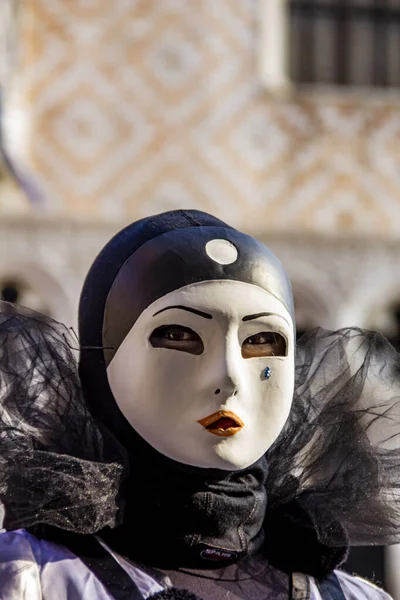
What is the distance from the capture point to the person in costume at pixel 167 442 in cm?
140

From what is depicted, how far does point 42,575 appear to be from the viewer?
1.37 metres

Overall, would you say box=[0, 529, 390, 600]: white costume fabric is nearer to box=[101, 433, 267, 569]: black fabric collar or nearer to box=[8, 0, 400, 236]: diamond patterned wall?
box=[101, 433, 267, 569]: black fabric collar

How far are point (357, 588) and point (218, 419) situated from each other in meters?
0.33

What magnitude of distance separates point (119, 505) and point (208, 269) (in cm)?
30

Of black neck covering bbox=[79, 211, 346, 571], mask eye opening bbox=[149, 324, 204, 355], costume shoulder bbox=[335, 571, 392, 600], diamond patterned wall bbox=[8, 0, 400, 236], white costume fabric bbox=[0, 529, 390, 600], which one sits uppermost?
diamond patterned wall bbox=[8, 0, 400, 236]

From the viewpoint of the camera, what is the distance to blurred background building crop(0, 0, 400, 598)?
611cm

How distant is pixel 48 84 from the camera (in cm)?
634

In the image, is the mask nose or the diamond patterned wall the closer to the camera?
the mask nose

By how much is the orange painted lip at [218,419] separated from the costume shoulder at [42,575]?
8.6 inches

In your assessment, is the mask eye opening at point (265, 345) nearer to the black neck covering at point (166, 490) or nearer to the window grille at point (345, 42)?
the black neck covering at point (166, 490)

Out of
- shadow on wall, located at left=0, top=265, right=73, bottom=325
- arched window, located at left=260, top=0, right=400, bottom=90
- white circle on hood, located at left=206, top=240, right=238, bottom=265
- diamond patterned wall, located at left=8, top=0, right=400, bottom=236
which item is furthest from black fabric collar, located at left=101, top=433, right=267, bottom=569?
arched window, located at left=260, top=0, right=400, bottom=90

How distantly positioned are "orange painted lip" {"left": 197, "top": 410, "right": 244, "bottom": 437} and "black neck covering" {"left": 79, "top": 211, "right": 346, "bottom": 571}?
0.06 metres

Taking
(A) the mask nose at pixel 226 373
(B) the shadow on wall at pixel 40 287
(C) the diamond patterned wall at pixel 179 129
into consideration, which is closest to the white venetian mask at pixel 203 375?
(A) the mask nose at pixel 226 373

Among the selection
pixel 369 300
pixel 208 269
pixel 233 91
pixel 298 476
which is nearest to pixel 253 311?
pixel 208 269
